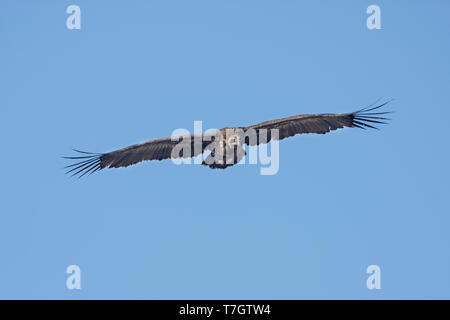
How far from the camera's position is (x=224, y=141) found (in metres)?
17.5

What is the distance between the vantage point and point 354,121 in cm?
1745

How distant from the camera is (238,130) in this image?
57.7 ft

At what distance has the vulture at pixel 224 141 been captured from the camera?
17.4 m

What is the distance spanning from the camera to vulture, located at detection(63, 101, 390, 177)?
1742cm
